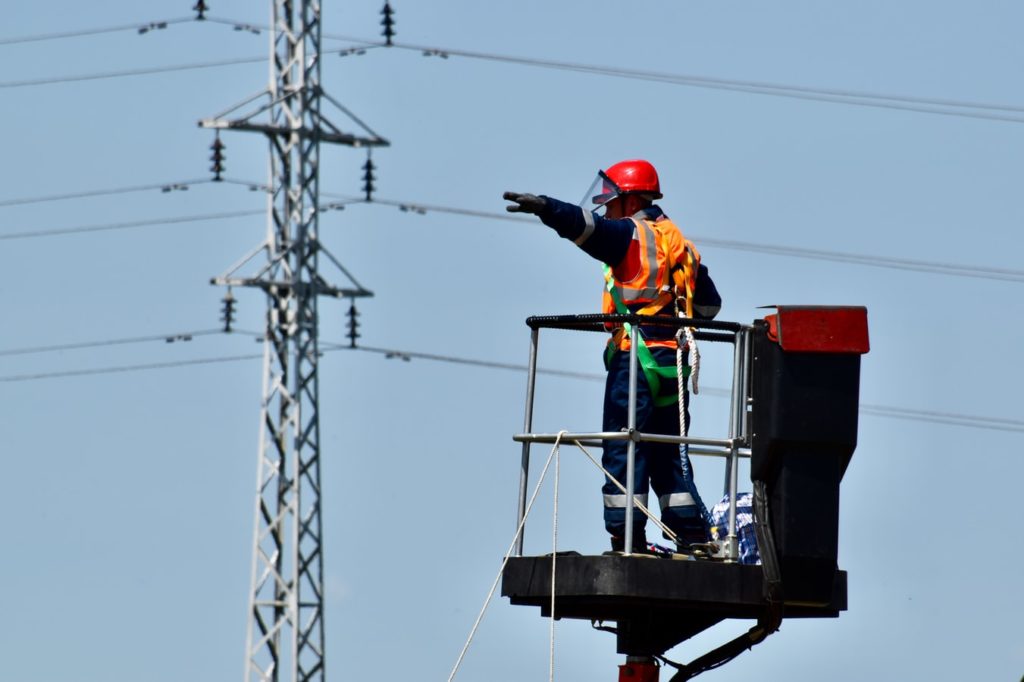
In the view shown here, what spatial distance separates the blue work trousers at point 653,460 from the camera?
15844 mm

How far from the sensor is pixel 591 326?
53.6 ft

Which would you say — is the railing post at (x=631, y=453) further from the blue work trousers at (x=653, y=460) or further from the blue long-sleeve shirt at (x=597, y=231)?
the blue long-sleeve shirt at (x=597, y=231)

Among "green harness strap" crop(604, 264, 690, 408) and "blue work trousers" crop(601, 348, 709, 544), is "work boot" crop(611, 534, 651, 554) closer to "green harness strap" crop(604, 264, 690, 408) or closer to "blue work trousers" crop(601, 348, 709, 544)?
"blue work trousers" crop(601, 348, 709, 544)

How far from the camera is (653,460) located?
16109mm

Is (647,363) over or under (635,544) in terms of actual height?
over

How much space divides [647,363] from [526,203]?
1257mm

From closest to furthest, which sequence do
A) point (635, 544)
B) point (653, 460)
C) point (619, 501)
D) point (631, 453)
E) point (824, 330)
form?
point (824, 330) < point (631, 453) < point (619, 501) < point (635, 544) < point (653, 460)

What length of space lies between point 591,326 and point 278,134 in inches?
818

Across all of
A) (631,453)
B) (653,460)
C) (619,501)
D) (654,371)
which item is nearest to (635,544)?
(619,501)

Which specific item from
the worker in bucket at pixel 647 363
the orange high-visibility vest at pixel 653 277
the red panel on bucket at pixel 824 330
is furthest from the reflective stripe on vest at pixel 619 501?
the red panel on bucket at pixel 824 330

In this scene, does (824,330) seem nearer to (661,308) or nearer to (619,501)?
(661,308)

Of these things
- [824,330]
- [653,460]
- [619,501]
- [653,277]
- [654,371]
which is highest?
[653,277]

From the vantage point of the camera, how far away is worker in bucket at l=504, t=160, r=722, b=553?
15836mm

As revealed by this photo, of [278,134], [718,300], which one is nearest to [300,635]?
[278,134]
